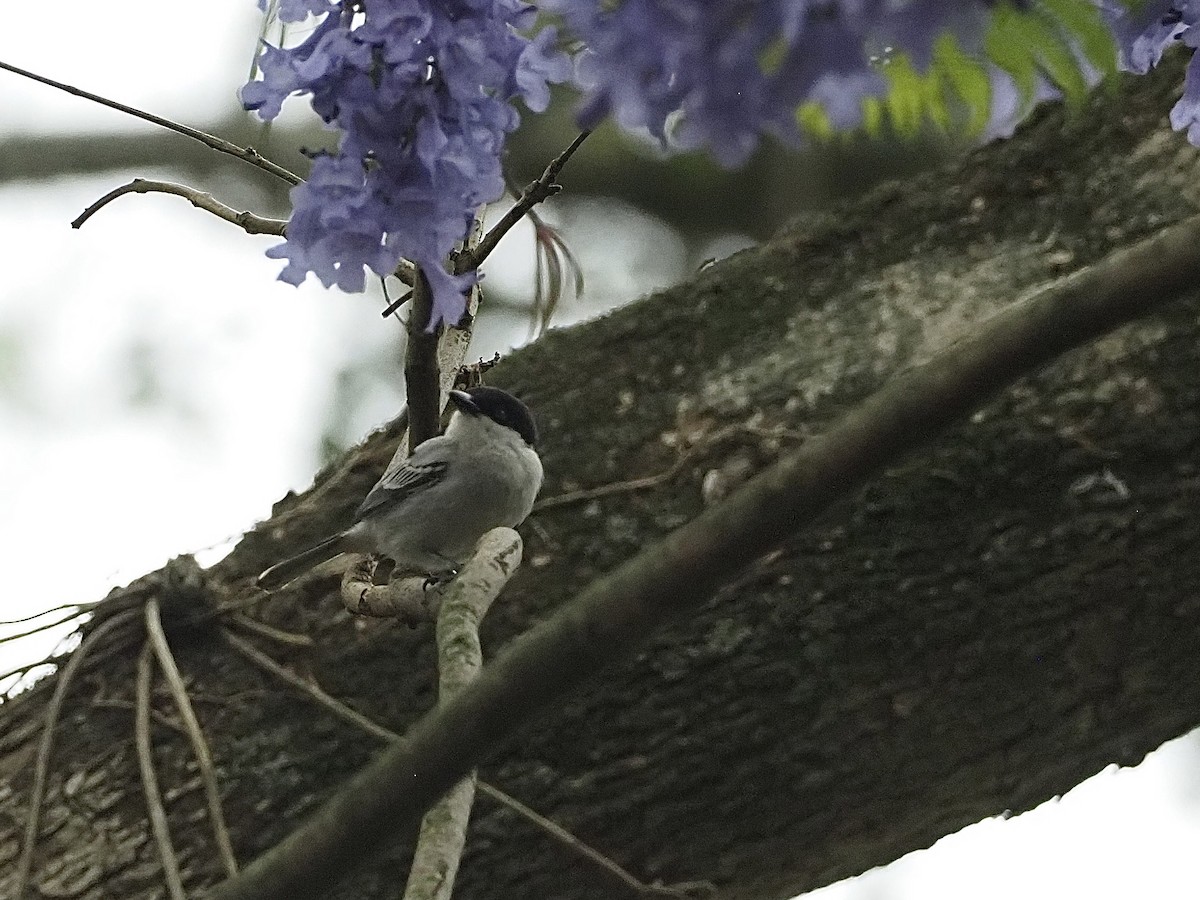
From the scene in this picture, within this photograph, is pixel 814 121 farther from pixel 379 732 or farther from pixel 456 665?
pixel 379 732

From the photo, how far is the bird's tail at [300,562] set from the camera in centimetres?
196

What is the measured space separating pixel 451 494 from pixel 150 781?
84 cm

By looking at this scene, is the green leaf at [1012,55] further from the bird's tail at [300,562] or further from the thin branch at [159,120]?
the bird's tail at [300,562]

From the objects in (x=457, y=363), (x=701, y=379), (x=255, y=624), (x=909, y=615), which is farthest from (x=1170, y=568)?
(x=255, y=624)

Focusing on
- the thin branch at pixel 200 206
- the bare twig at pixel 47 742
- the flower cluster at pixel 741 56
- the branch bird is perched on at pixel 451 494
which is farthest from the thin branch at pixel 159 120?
the flower cluster at pixel 741 56

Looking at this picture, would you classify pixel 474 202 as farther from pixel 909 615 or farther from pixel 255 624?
pixel 255 624

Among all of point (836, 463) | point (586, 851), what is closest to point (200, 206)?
point (586, 851)

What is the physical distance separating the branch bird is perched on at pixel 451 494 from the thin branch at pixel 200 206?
390mm

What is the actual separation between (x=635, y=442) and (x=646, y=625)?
1.12 meters

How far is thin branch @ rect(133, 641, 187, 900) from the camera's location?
66.5 inches

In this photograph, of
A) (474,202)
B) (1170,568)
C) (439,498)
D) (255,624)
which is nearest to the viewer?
(474,202)

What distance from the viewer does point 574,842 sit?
1.71 m

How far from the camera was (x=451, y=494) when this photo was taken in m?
2.47

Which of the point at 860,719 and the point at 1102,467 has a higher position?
the point at 1102,467
